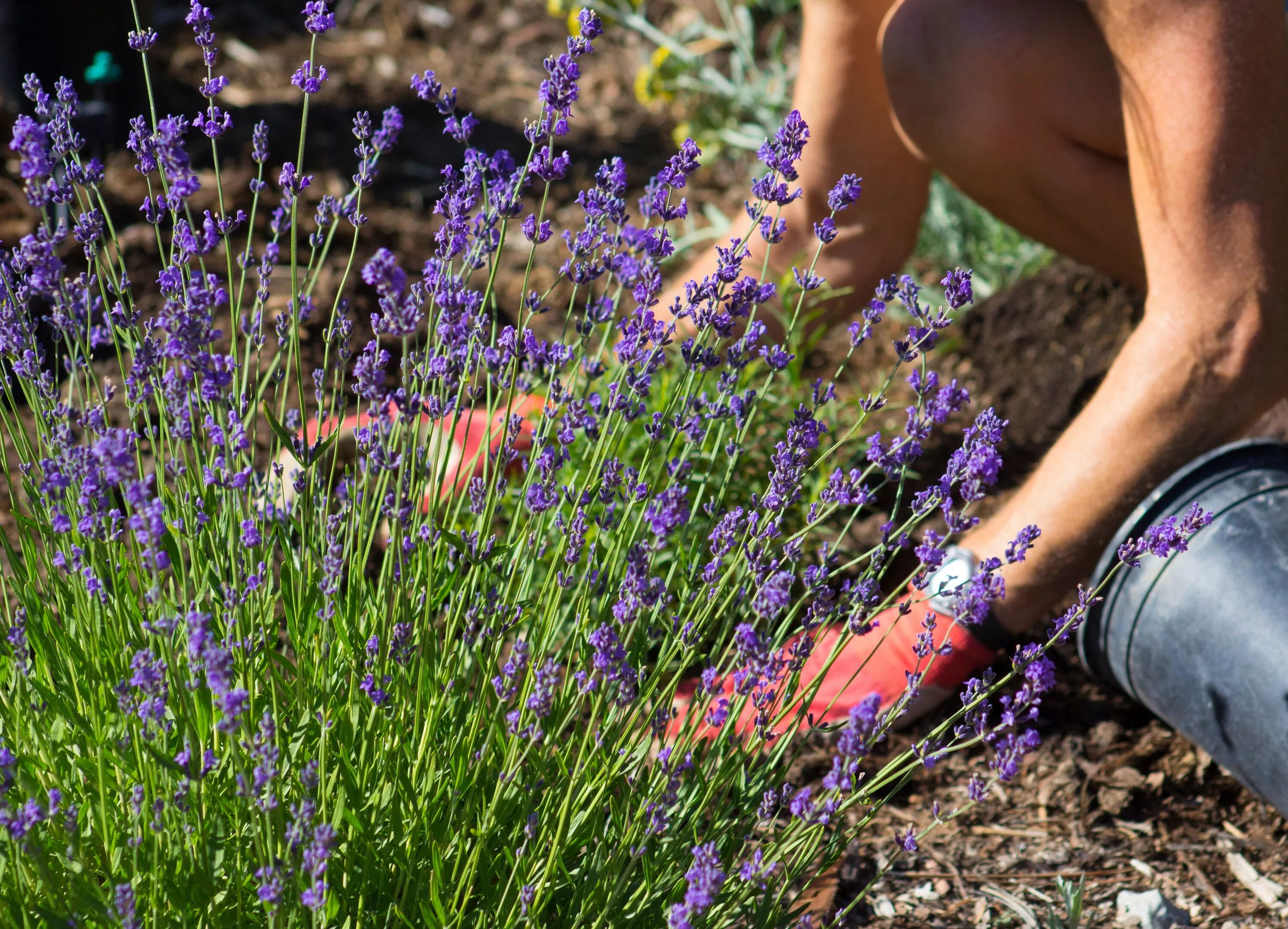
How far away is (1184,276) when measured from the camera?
1939 millimetres

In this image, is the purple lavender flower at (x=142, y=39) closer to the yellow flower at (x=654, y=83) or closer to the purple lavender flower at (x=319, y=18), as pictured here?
the purple lavender flower at (x=319, y=18)

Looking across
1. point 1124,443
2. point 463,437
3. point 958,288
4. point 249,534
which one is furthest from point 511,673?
point 1124,443

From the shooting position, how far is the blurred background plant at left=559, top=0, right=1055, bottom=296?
3.50m

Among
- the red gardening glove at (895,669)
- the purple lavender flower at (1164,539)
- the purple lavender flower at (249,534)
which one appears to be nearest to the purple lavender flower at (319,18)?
the purple lavender flower at (249,534)

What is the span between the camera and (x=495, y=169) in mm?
1251

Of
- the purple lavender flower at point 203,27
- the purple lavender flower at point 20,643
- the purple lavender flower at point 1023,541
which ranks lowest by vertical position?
the purple lavender flower at point 1023,541

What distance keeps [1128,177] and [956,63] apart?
1.35 feet

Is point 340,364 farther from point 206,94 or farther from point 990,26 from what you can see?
point 990,26

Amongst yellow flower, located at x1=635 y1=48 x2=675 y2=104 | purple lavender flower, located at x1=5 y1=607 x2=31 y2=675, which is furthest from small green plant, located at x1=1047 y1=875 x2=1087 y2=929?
yellow flower, located at x1=635 y1=48 x2=675 y2=104

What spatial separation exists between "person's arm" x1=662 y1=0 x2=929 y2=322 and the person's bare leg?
0.70 feet

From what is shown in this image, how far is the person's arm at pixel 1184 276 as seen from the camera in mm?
1840

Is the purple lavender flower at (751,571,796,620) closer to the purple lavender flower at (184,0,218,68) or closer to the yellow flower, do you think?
the purple lavender flower at (184,0,218,68)

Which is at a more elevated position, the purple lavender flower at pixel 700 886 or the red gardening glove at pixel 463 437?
the red gardening glove at pixel 463 437

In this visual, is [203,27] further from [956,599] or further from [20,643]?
[956,599]
